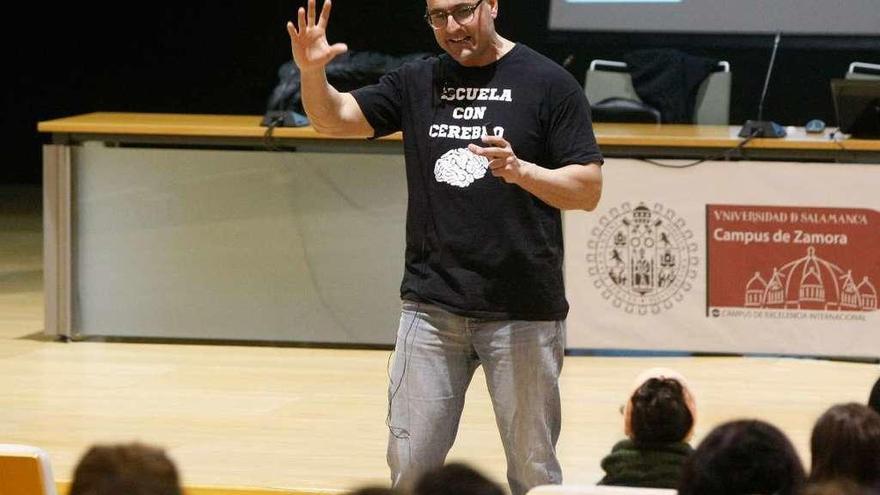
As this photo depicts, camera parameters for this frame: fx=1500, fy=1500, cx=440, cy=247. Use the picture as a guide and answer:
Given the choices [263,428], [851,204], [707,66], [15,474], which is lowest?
[263,428]

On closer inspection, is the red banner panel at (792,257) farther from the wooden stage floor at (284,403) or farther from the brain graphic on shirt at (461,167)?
the brain graphic on shirt at (461,167)

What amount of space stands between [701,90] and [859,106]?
90.8 inches

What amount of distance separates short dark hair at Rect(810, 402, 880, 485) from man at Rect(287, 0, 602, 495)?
980 mm

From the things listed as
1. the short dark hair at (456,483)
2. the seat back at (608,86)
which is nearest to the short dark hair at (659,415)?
the short dark hair at (456,483)

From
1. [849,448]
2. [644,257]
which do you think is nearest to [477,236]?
[849,448]

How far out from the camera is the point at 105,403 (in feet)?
19.3

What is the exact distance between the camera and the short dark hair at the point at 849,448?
248cm

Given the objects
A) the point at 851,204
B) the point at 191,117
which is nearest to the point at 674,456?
the point at 851,204

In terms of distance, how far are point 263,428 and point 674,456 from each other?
262 centimetres

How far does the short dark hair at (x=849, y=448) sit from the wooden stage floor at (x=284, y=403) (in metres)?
2.27

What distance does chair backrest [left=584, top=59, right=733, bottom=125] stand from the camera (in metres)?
8.73

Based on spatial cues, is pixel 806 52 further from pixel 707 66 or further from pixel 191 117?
pixel 191 117

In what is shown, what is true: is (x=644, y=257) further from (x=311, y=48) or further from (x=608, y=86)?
(x=311, y=48)

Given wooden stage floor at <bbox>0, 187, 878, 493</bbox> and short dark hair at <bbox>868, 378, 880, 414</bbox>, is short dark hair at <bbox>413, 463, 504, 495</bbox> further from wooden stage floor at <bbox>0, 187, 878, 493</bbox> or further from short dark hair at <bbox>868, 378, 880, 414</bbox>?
wooden stage floor at <bbox>0, 187, 878, 493</bbox>
